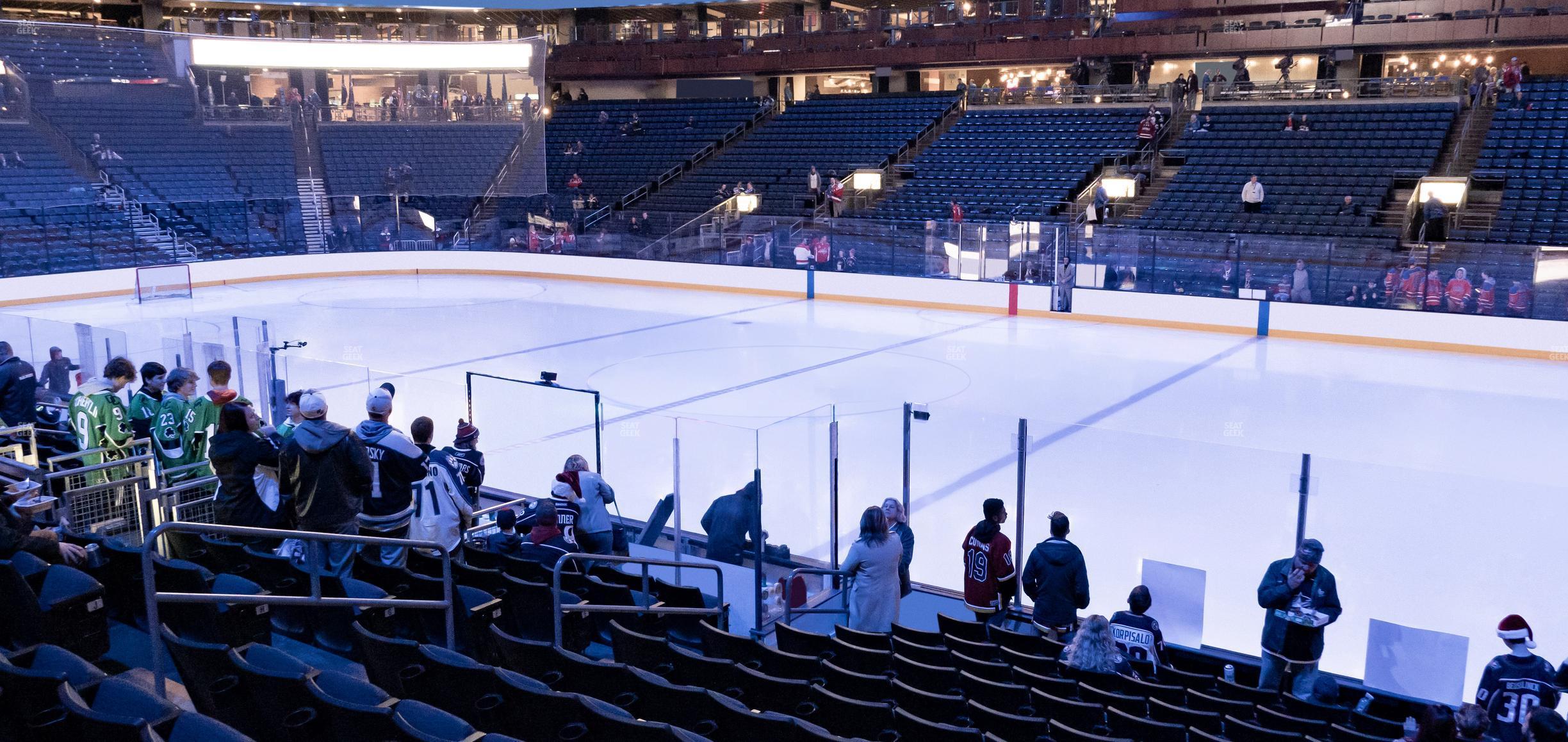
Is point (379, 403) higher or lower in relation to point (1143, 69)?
lower

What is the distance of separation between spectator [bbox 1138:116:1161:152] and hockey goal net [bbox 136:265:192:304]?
20485 mm

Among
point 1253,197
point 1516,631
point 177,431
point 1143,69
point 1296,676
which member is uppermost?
point 1143,69

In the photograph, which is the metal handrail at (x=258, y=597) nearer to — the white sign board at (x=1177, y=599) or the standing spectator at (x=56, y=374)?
the white sign board at (x=1177, y=599)

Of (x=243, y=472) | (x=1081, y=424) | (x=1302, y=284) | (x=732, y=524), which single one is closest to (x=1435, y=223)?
(x=1302, y=284)

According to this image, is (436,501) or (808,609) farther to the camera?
(808,609)

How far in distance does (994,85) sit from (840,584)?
31257 mm

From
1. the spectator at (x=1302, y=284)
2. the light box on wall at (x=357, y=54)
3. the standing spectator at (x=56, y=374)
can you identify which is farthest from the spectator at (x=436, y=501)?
the light box on wall at (x=357, y=54)

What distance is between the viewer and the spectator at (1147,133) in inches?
1061

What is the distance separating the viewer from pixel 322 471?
5934mm

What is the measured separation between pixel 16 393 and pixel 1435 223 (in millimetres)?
20917

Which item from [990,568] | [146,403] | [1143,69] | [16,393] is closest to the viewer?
[990,568]

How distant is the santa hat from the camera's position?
5312 mm

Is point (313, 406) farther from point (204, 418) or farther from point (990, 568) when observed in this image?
point (990, 568)

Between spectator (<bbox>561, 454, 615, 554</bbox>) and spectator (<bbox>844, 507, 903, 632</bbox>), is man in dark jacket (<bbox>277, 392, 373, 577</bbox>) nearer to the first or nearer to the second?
spectator (<bbox>561, 454, 615, 554</bbox>)
